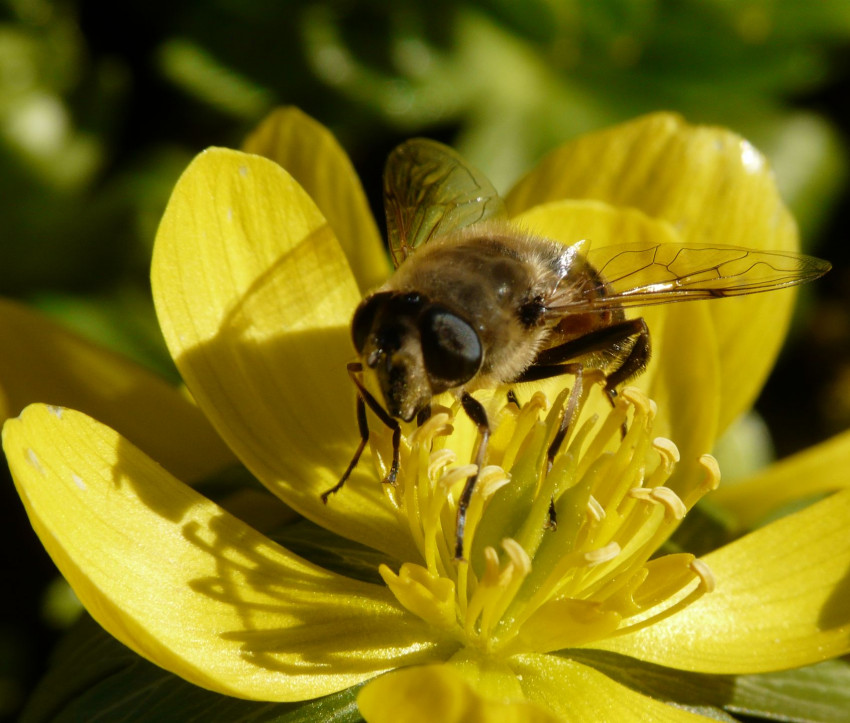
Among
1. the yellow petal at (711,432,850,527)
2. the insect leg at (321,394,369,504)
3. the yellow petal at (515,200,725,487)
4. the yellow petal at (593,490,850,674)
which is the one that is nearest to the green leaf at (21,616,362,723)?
the insect leg at (321,394,369,504)

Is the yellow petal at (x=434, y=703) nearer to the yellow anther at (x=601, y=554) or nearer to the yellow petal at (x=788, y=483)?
the yellow anther at (x=601, y=554)

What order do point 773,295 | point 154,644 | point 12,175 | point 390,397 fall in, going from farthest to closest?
1. point 12,175
2. point 773,295
3. point 390,397
4. point 154,644

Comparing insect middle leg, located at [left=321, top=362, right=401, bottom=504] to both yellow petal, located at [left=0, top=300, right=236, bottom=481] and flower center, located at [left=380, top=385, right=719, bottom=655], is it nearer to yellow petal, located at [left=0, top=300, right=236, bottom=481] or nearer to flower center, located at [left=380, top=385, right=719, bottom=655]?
flower center, located at [left=380, top=385, right=719, bottom=655]

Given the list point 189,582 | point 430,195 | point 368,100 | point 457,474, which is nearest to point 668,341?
point 430,195

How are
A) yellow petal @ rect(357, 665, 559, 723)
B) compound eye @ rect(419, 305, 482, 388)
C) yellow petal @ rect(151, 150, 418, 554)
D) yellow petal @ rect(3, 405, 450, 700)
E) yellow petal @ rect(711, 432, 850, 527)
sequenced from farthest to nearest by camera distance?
1. yellow petal @ rect(711, 432, 850, 527)
2. yellow petal @ rect(151, 150, 418, 554)
3. compound eye @ rect(419, 305, 482, 388)
4. yellow petal @ rect(3, 405, 450, 700)
5. yellow petal @ rect(357, 665, 559, 723)

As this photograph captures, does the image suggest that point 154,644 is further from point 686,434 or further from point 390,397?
point 686,434

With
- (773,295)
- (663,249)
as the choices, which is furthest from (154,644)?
(773,295)
